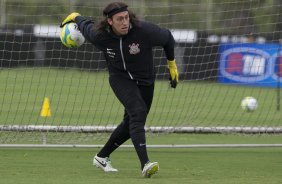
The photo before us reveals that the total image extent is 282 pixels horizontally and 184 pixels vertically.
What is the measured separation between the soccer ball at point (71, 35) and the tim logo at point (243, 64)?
7.85 metres

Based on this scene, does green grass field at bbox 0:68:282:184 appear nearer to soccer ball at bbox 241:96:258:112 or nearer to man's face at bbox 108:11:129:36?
soccer ball at bbox 241:96:258:112

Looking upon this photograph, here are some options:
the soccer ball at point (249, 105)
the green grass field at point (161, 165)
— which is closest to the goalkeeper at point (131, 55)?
the green grass field at point (161, 165)

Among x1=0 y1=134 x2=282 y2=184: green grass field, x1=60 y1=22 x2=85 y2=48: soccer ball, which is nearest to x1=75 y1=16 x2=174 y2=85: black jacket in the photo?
x1=60 y1=22 x2=85 y2=48: soccer ball

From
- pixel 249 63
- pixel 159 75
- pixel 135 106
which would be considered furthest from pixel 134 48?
pixel 159 75

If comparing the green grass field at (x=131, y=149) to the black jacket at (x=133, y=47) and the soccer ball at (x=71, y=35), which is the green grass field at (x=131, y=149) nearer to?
the black jacket at (x=133, y=47)

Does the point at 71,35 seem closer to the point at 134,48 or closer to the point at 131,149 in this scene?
the point at 134,48

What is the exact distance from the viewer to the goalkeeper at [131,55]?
8125 millimetres

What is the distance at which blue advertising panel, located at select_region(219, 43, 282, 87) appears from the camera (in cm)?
1722

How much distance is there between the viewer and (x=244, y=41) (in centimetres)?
1786

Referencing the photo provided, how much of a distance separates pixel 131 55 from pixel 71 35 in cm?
92

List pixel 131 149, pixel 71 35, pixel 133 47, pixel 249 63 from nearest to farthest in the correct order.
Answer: pixel 133 47
pixel 71 35
pixel 131 149
pixel 249 63

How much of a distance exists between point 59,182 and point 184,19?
7714 mm

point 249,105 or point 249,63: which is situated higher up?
point 249,63

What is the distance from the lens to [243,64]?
1923cm
